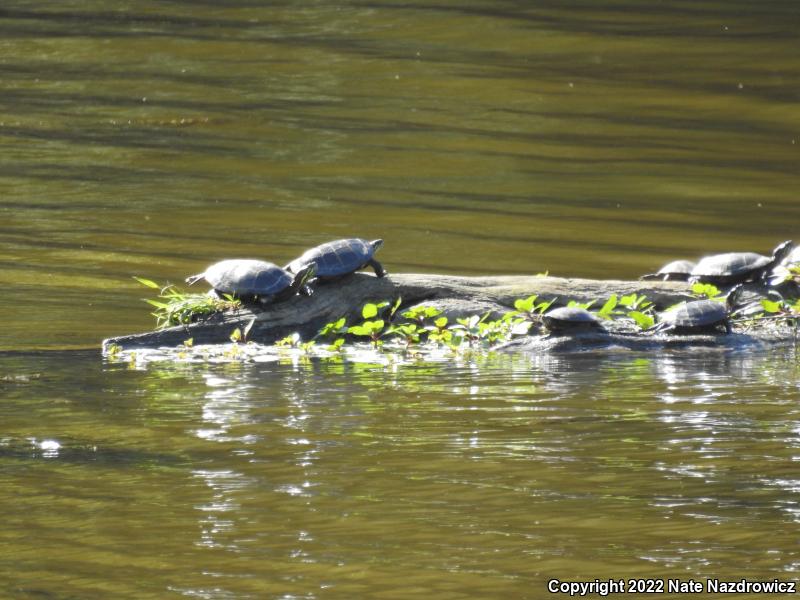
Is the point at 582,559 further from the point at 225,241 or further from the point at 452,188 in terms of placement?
the point at 452,188

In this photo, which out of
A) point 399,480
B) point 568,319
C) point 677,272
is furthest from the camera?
point 677,272

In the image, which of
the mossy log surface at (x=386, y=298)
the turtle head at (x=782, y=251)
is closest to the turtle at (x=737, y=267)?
the turtle head at (x=782, y=251)

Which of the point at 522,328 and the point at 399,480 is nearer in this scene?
the point at 399,480

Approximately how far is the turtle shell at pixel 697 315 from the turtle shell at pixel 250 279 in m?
1.92

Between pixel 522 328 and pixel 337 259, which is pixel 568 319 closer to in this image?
pixel 522 328

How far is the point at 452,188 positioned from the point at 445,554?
944 cm

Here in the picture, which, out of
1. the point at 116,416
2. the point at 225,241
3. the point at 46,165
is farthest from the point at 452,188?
the point at 116,416

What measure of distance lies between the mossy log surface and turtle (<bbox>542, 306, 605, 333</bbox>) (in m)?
0.38

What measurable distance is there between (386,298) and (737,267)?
1870 millimetres

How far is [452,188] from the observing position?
526 inches

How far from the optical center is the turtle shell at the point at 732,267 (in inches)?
318

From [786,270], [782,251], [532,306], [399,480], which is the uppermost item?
[782,251]

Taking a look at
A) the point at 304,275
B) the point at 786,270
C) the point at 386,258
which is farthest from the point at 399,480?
the point at 386,258

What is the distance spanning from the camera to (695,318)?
7340mm
